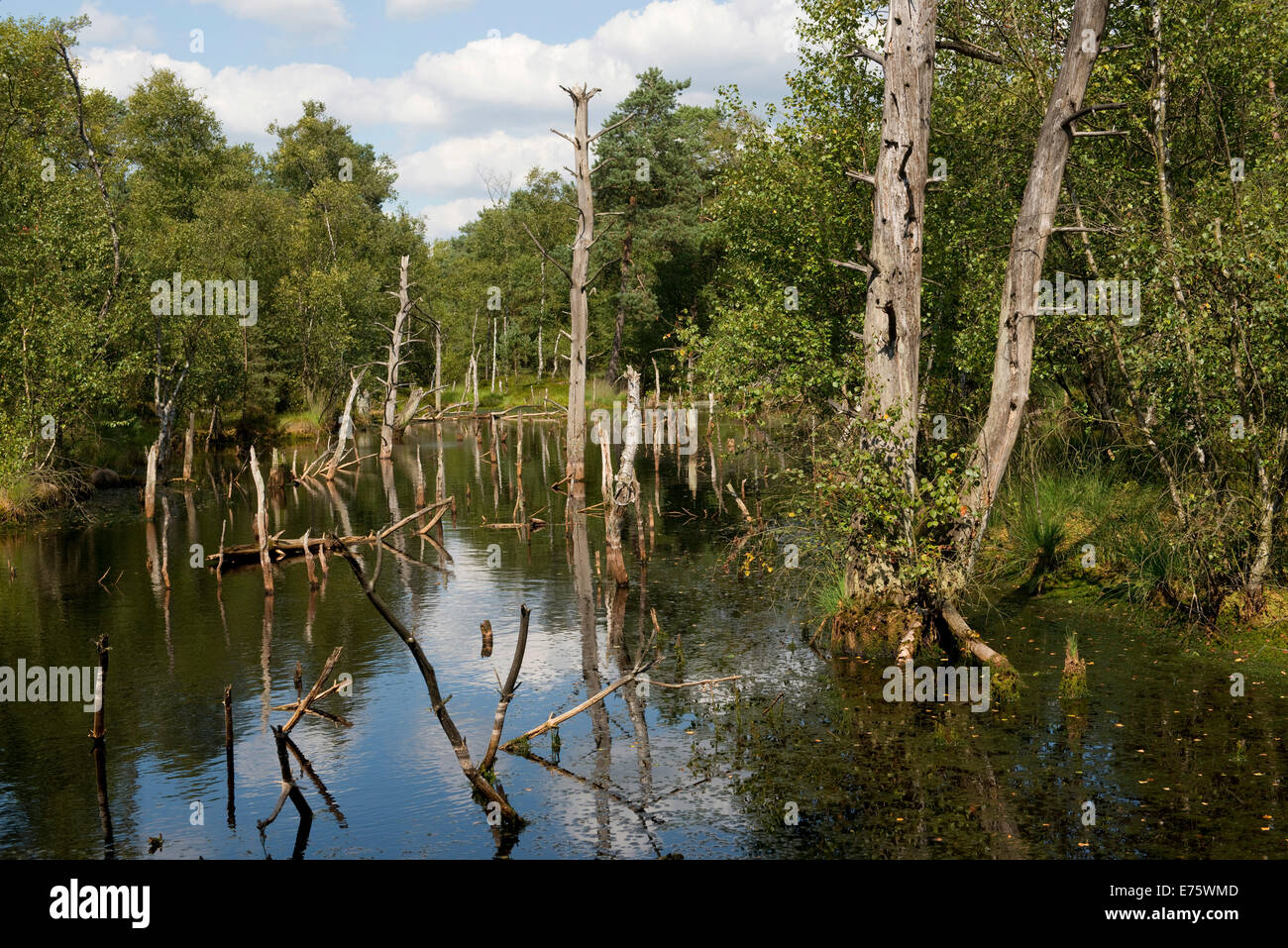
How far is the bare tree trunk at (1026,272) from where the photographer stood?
16094 mm

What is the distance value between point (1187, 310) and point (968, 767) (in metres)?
7.77

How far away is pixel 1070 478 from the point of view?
62.2 ft

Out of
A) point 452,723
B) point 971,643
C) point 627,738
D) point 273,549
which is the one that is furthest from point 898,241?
point 273,549

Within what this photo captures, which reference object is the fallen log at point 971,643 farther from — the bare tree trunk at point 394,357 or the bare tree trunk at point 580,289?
the bare tree trunk at point 394,357

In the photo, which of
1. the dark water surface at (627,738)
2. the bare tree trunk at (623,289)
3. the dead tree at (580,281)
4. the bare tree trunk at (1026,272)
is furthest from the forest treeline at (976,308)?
the bare tree trunk at (623,289)

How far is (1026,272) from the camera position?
54.6 ft

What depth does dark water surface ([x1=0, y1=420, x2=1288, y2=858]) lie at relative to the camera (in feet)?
33.2

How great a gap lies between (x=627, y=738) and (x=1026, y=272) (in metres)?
9.27

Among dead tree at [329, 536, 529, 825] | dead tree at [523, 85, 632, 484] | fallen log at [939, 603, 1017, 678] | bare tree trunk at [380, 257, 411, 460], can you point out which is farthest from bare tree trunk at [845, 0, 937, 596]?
bare tree trunk at [380, 257, 411, 460]

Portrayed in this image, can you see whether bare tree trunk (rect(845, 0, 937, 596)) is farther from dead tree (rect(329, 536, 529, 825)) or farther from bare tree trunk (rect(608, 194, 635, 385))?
bare tree trunk (rect(608, 194, 635, 385))

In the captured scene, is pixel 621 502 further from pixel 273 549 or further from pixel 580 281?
pixel 580 281
